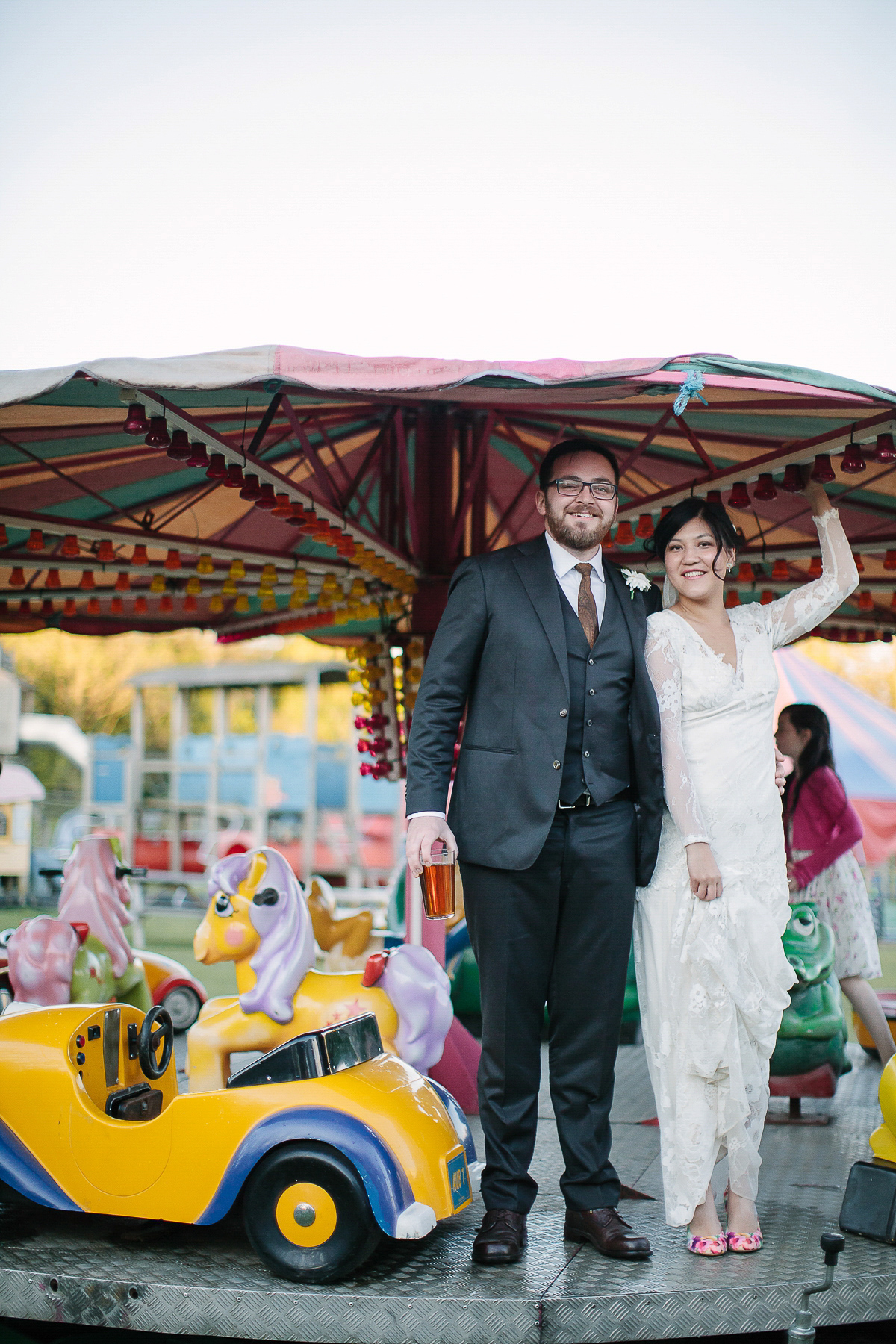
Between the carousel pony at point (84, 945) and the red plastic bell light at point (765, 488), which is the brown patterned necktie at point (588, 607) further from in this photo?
the carousel pony at point (84, 945)

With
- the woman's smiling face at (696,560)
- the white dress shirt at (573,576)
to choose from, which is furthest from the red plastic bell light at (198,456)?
the woman's smiling face at (696,560)

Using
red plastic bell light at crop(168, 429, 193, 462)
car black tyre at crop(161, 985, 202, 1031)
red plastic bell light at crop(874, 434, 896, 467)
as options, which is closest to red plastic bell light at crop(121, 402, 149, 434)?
red plastic bell light at crop(168, 429, 193, 462)

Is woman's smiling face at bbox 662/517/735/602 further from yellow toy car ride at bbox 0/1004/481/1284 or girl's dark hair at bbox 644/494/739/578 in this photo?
yellow toy car ride at bbox 0/1004/481/1284

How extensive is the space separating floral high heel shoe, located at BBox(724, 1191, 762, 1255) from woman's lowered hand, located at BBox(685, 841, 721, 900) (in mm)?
790

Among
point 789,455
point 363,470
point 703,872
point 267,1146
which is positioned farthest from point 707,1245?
point 363,470

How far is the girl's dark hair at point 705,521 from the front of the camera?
9.26ft

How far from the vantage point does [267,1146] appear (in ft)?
8.39

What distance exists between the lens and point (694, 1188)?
2.60 metres

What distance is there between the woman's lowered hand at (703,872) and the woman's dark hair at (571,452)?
0.89 m

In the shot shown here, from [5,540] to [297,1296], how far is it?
4.15 metres

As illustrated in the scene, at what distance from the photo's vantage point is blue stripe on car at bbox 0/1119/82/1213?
2.70 metres

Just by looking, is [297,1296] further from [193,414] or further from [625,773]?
[193,414]

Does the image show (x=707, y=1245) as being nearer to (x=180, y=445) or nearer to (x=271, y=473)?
(x=180, y=445)

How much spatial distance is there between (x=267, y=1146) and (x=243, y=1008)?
85 cm
